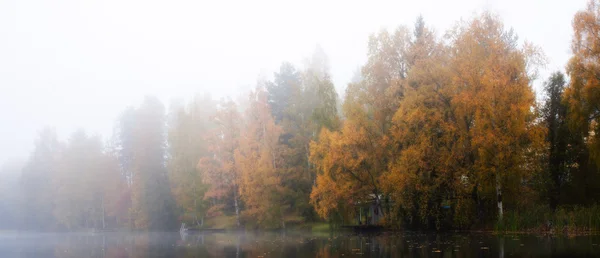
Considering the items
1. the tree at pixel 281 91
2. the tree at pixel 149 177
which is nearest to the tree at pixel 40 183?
the tree at pixel 149 177

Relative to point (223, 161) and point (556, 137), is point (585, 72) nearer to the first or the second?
point (556, 137)

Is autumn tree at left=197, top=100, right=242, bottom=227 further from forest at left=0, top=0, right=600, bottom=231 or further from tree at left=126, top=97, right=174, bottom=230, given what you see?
tree at left=126, top=97, right=174, bottom=230

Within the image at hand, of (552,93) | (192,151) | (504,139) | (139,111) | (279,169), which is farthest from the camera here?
(139,111)

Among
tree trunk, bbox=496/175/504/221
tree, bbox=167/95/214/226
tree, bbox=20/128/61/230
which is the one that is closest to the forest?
tree trunk, bbox=496/175/504/221

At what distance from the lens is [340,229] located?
44.5 m

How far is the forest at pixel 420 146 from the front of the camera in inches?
1271

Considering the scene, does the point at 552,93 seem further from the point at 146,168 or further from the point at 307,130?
the point at 146,168

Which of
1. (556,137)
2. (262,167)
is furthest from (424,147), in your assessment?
(262,167)

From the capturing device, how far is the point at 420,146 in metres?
35.2

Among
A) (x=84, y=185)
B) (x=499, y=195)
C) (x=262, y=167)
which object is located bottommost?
(x=84, y=185)

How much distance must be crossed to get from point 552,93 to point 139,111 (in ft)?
173

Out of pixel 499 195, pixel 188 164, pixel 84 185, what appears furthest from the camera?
pixel 84 185

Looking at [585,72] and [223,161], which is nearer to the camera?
[585,72]

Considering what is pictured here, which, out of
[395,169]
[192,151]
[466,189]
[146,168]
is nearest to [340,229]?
[395,169]
